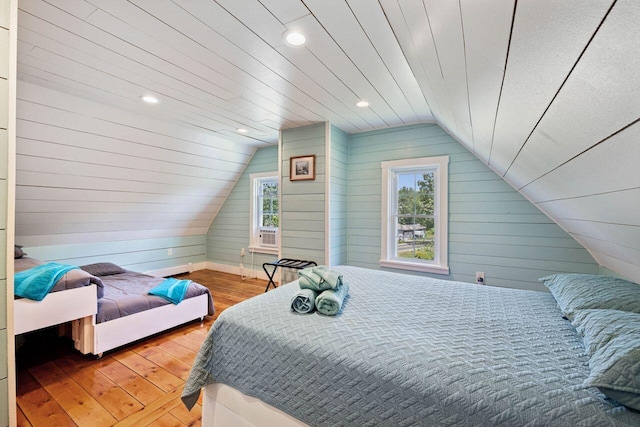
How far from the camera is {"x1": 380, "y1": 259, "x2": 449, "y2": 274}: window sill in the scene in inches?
132

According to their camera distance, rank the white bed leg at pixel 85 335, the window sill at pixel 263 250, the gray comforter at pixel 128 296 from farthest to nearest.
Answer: the window sill at pixel 263 250
the gray comforter at pixel 128 296
the white bed leg at pixel 85 335

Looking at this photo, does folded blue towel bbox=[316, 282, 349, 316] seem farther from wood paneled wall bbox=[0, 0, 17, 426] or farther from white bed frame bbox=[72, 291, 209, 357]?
white bed frame bbox=[72, 291, 209, 357]

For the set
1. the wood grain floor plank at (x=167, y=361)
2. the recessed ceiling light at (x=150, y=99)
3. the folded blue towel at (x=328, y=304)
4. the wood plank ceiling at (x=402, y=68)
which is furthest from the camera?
the recessed ceiling light at (x=150, y=99)

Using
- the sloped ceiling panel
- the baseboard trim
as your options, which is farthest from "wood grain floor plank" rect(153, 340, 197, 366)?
the sloped ceiling panel

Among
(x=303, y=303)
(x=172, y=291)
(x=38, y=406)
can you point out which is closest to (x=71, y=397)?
(x=38, y=406)

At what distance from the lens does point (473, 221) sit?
10.5 ft

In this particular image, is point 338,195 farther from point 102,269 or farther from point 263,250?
point 102,269

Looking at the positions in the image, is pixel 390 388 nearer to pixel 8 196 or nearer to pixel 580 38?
pixel 580 38

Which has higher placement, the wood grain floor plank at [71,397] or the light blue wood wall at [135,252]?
the light blue wood wall at [135,252]

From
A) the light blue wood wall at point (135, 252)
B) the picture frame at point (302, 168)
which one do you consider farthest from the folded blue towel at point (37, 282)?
the picture frame at point (302, 168)

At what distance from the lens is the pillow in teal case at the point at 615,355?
0.79 metres

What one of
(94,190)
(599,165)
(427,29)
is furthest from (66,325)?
(599,165)

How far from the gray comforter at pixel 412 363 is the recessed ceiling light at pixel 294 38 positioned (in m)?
1.65

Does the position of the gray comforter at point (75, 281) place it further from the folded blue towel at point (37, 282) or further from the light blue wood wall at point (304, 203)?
the light blue wood wall at point (304, 203)
